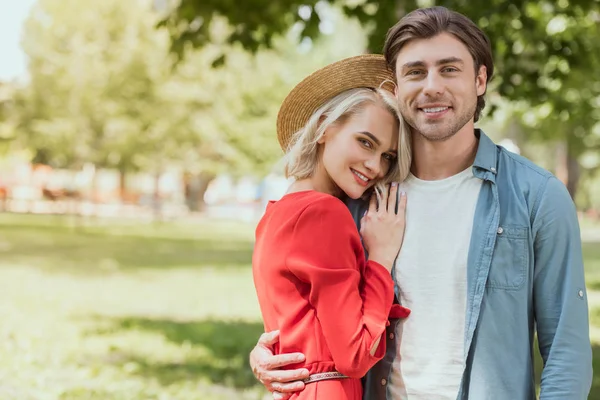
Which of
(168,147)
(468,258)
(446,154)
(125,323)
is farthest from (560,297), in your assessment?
(168,147)

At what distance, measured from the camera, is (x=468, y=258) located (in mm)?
2717

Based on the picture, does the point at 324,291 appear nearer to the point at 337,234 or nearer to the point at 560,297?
the point at 337,234

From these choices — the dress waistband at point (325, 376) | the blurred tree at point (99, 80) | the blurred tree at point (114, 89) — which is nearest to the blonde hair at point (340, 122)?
the dress waistband at point (325, 376)

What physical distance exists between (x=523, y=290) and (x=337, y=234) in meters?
0.62

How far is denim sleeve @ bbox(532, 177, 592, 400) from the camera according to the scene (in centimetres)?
253

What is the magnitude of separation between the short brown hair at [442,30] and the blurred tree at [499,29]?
4373 millimetres

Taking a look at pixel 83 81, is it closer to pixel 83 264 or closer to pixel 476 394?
pixel 83 264

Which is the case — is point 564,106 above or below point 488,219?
above

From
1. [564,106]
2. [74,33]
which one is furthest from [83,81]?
[564,106]

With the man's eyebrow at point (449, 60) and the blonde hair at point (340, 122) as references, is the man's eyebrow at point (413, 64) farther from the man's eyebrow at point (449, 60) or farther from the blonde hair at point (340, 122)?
the blonde hair at point (340, 122)

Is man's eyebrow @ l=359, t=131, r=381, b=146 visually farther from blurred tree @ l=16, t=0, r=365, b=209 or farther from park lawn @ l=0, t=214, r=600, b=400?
blurred tree @ l=16, t=0, r=365, b=209

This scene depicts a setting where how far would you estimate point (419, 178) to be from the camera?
2.95 m

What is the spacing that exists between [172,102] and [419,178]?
27.9 m

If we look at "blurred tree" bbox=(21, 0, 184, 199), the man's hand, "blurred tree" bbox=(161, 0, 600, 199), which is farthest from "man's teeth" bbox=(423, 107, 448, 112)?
"blurred tree" bbox=(21, 0, 184, 199)
